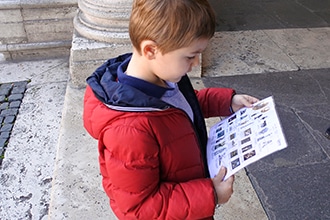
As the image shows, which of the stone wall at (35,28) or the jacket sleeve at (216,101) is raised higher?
the jacket sleeve at (216,101)

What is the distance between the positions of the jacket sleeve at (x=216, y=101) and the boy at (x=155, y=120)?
226 mm

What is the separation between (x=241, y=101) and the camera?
1.53 metres

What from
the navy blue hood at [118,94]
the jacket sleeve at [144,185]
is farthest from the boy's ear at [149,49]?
the jacket sleeve at [144,185]

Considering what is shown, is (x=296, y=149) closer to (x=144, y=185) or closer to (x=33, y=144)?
(x=144, y=185)

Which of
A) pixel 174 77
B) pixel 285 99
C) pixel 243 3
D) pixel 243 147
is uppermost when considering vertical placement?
pixel 174 77

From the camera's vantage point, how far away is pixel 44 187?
8.54ft

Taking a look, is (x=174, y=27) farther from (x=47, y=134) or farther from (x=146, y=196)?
(x=47, y=134)

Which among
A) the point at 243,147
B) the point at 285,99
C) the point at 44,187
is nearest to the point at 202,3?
the point at 243,147

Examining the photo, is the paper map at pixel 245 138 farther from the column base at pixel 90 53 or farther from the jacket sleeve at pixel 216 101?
the column base at pixel 90 53

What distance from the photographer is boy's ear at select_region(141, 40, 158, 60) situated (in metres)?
1.16

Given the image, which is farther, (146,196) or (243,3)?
(243,3)

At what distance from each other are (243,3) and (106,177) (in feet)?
15.5

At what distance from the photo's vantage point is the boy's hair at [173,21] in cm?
109

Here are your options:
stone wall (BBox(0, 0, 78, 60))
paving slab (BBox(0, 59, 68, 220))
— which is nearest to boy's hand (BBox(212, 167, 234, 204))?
paving slab (BBox(0, 59, 68, 220))
